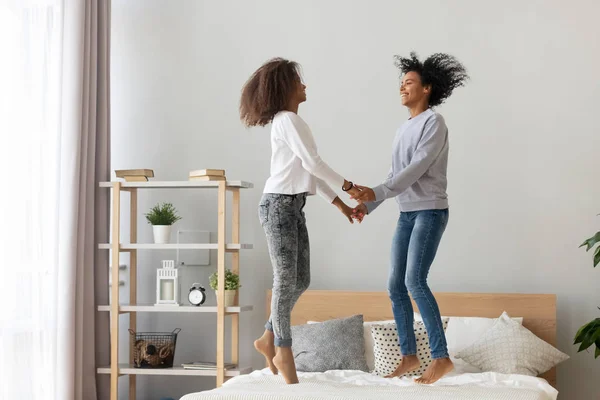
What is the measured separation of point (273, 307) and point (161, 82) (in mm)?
2094

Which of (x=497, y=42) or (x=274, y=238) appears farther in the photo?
(x=497, y=42)

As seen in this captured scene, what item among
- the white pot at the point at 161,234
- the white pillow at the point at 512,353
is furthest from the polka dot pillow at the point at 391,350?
the white pot at the point at 161,234

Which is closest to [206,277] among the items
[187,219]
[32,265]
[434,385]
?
[187,219]

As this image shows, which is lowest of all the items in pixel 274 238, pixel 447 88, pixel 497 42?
pixel 274 238

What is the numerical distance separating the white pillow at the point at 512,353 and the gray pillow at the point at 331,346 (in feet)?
1.56

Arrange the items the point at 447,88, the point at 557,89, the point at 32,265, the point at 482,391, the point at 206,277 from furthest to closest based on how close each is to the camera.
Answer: the point at 206,277
the point at 557,89
the point at 32,265
the point at 447,88
the point at 482,391

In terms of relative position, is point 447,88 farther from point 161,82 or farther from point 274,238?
point 161,82

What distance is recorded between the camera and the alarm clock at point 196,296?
169 inches

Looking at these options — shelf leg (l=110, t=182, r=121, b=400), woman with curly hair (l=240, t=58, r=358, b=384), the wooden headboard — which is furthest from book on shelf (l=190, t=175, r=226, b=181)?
woman with curly hair (l=240, t=58, r=358, b=384)

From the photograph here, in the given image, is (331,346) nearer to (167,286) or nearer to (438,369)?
(438,369)

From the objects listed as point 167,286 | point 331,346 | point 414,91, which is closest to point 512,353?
point 331,346

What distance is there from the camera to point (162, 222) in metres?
4.41

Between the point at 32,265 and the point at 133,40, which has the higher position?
the point at 133,40

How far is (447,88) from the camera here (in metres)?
3.36
